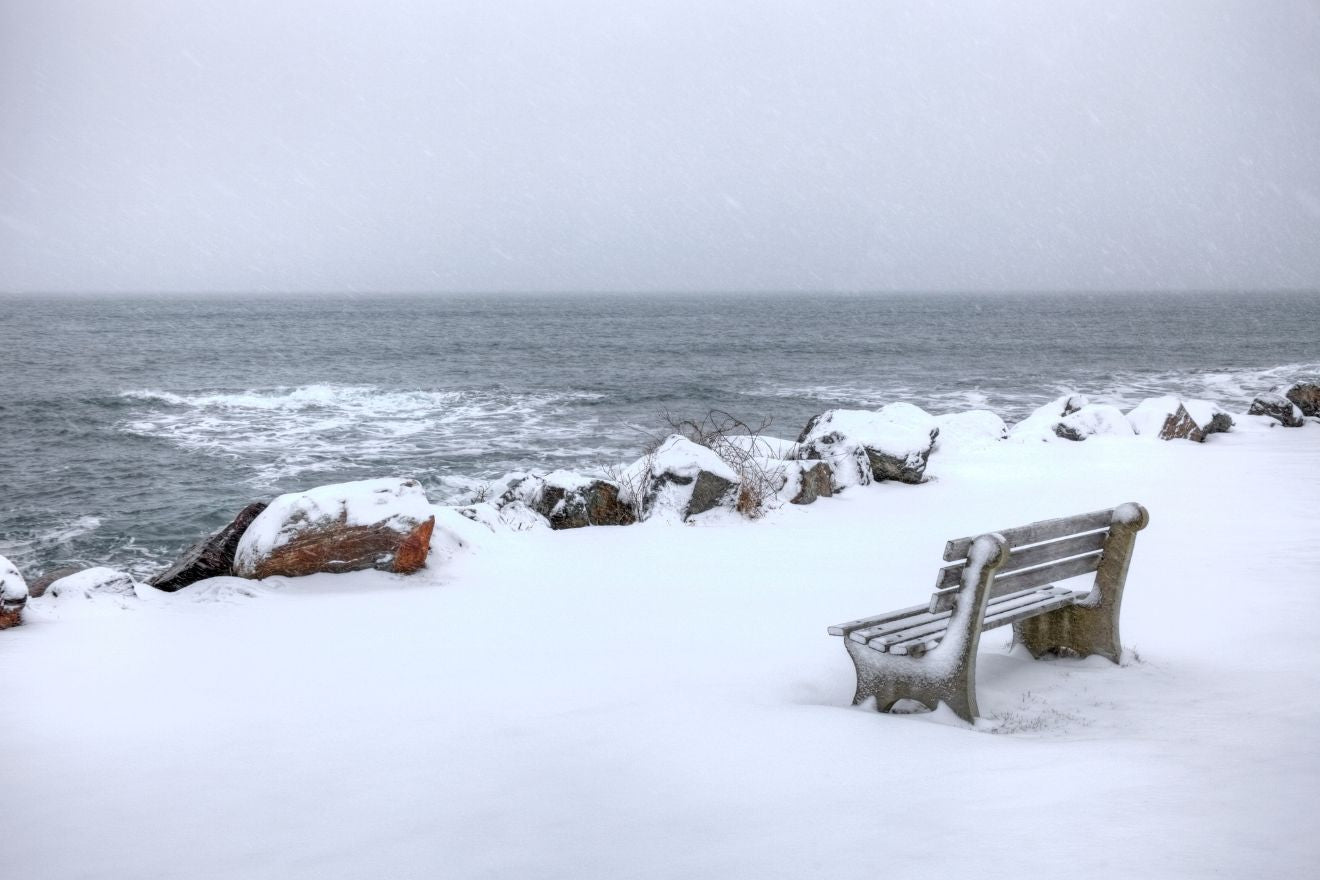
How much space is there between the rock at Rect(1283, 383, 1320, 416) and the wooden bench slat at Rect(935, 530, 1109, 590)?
15497 millimetres

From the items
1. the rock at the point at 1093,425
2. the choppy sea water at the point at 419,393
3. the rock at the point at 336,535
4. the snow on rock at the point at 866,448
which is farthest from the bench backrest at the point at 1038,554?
the choppy sea water at the point at 419,393

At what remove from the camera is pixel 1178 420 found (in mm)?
14594

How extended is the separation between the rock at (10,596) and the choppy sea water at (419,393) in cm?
659

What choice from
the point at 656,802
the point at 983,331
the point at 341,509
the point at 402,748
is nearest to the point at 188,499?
the point at 341,509

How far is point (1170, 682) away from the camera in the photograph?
4.79 metres

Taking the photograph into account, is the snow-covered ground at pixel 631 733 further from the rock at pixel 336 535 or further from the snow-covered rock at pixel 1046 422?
the snow-covered rock at pixel 1046 422

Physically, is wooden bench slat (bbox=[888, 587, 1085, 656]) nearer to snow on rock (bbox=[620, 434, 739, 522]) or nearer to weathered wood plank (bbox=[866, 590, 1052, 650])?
weathered wood plank (bbox=[866, 590, 1052, 650])

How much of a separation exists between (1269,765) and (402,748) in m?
3.62

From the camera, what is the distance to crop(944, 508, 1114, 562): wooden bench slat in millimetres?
4201

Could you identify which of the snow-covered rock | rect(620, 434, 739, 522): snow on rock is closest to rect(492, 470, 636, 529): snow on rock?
rect(620, 434, 739, 522): snow on rock

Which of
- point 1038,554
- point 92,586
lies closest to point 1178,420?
point 1038,554

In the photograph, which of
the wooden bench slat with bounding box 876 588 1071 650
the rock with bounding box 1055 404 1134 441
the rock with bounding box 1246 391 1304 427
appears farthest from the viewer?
the rock with bounding box 1246 391 1304 427

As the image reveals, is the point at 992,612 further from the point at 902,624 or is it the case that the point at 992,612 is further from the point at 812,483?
the point at 812,483

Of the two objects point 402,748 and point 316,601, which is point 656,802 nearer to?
point 402,748
